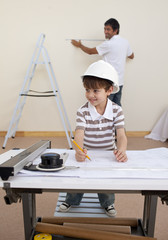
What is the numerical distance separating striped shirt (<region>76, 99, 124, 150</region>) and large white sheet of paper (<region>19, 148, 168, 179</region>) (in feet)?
1.10

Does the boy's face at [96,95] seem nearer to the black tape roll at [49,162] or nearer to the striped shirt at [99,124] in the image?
the striped shirt at [99,124]

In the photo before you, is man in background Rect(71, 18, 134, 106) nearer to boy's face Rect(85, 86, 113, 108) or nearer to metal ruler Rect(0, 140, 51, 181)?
boy's face Rect(85, 86, 113, 108)

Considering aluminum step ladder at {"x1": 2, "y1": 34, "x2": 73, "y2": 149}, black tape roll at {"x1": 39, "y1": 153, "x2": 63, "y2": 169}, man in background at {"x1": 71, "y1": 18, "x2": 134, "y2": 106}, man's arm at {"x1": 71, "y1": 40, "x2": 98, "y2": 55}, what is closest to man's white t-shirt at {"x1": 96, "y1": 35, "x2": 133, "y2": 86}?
man in background at {"x1": 71, "y1": 18, "x2": 134, "y2": 106}

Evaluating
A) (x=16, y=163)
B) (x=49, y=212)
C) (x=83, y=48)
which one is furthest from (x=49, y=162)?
(x=83, y=48)

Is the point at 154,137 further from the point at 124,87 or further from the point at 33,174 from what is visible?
the point at 33,174

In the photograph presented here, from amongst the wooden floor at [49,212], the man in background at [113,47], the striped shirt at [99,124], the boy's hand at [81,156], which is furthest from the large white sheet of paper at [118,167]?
the man in background at [113,47]

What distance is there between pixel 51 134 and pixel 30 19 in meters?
1.79

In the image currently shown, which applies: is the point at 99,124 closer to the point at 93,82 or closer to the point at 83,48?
the point at 93,82

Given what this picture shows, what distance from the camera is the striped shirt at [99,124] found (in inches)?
50.0

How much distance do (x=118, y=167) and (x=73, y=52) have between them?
122 inches

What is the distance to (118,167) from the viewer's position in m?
0.74

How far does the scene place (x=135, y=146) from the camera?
3.12m

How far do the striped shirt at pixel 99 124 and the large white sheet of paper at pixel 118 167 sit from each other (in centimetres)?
34

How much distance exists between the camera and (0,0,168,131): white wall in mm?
3461
